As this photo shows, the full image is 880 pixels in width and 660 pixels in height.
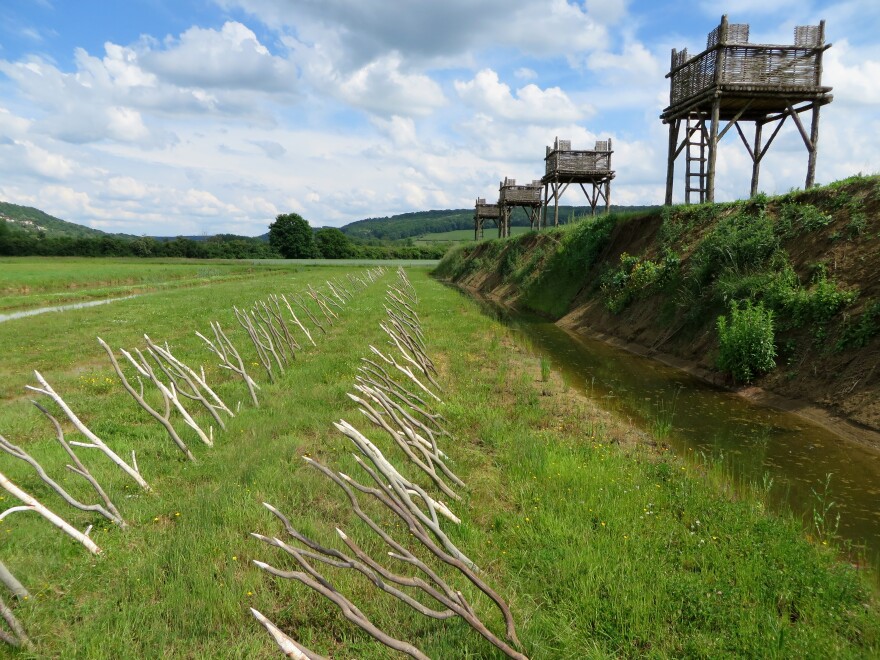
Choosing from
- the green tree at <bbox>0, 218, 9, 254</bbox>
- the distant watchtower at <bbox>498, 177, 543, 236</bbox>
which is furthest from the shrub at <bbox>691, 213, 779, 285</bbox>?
the green tree at <bbox>0, 218, 9, 254</bbox>

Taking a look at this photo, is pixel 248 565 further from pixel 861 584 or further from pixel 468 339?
pixel 468 339

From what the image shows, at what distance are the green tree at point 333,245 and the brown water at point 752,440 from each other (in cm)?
10410

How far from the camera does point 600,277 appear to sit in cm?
1845

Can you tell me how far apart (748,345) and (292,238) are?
344 ft

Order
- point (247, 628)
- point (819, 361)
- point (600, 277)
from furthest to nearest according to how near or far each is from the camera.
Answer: point (600, 277) < point (819, 361) < point (247, 628)

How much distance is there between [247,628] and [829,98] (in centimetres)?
1817

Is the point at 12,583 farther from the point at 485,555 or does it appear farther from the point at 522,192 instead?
the point at 522,192

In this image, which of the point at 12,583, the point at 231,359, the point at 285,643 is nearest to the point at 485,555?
the point at 285,643

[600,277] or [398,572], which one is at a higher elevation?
[600,277]

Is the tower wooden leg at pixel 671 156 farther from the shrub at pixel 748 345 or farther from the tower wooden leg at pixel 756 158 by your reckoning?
the shrub at pixel 748 345

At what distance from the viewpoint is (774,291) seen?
10.1 meters

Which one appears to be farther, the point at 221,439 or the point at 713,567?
the point at 221,439

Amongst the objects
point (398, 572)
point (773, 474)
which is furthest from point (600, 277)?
point (398, 572)

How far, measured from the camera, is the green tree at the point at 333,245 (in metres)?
111
